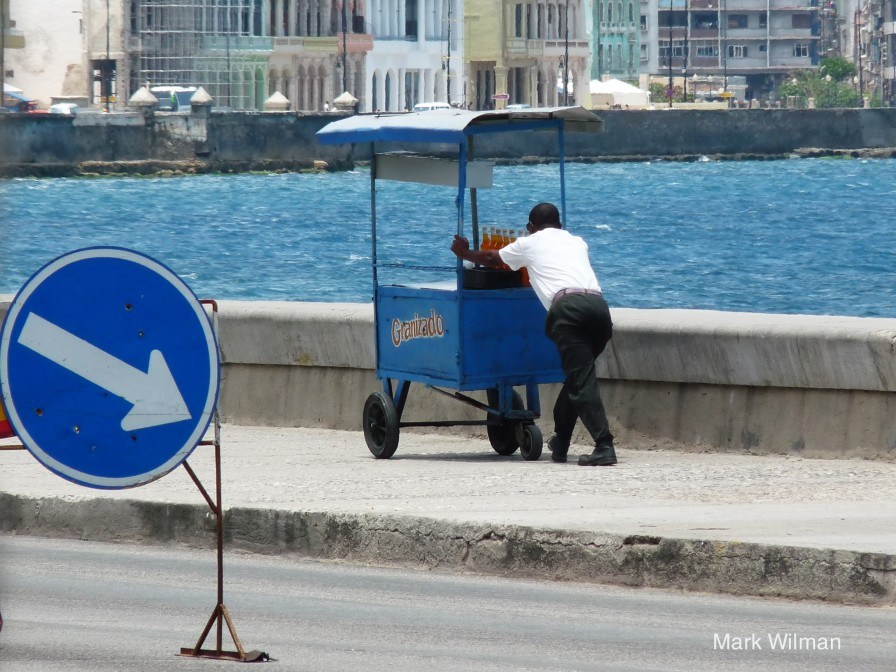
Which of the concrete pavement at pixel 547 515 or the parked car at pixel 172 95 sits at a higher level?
the parked car at pixel 172 95

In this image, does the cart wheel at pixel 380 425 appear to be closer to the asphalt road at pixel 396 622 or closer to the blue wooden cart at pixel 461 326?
the blue wooden cart at pixel 461 326

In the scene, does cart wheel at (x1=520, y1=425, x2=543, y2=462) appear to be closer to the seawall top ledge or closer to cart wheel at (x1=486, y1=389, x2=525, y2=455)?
cart wheel at (x1=486, y1=389, x2=525, y2=455)

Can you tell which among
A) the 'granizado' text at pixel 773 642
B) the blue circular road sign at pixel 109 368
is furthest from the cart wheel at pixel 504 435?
the blue circular road sign at pixel 109 368

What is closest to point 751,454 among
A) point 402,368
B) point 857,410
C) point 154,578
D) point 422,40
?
point 857,410

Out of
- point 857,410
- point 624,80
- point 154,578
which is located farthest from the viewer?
point 624,80

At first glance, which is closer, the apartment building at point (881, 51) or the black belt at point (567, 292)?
the black belt at point (567, 292)

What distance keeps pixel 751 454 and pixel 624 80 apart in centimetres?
15938

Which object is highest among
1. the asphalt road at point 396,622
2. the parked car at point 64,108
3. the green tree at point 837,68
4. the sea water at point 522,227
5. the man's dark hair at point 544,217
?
the green tree at point 837,68

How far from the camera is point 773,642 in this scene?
254 inches

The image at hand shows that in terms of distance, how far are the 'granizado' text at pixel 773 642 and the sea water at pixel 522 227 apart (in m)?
26.8

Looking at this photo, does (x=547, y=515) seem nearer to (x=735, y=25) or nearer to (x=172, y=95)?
(x=172, y=95)

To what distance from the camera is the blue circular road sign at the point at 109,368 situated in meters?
5.70

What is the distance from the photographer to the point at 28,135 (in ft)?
335

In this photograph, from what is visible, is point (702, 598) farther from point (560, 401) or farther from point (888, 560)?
point (560, 401)
